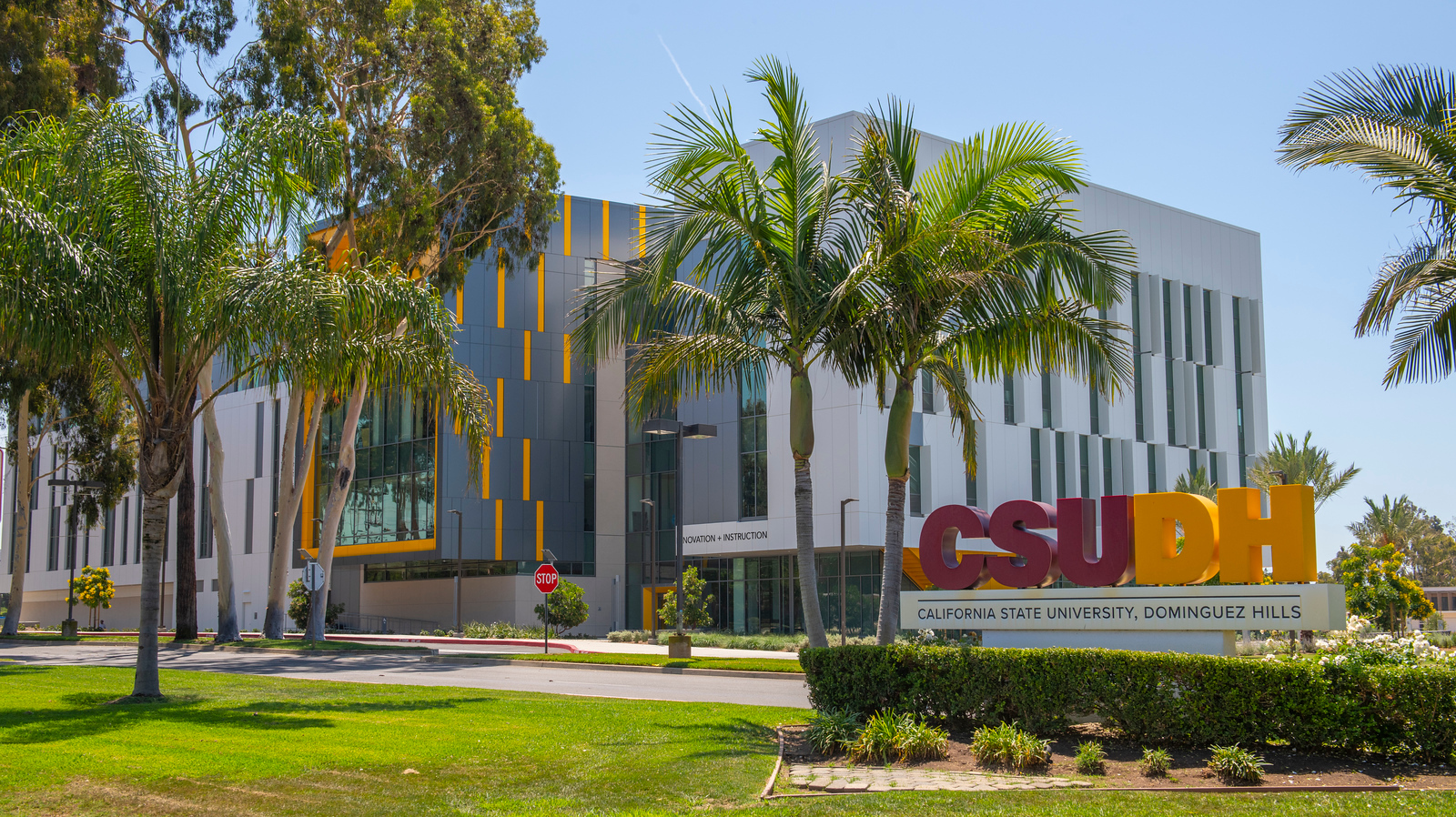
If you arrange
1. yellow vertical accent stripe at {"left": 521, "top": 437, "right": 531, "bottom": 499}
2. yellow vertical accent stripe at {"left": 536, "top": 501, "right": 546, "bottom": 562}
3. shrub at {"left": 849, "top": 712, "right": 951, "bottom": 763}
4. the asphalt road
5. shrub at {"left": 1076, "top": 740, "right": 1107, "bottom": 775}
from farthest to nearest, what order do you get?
1. yellow vertical accent stripe at {"left": 536, "top": 501, "right": 546, "bottom": 562}
2. yellow vertical accent stripe at {"left": 521, "top": 437, "right": 531, "bottom": 499}
3. the asphalt road
4. shrub at {"left": 849, "top": 712, "right": 951, "bottom": 763}
5. shrub at {"left": 1076, "top": 740, "right": 1107, "bottom": 775}

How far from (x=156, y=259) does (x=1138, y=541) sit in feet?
58.2

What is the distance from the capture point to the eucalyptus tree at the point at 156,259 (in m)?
14.0

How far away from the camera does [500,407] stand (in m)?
54.4

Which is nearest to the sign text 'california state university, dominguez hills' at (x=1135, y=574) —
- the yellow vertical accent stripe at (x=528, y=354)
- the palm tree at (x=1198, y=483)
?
the palm tree at (x=1198, y=483)

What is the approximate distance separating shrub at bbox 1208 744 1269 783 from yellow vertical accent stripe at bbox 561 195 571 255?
163 feet

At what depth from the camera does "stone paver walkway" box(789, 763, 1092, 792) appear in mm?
9508

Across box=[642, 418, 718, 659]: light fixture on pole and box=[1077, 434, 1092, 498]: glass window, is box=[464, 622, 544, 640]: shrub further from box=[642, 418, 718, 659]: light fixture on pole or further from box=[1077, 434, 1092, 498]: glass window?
box=[1077, 434, 1092, 498]: glass window

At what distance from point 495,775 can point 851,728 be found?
370cm

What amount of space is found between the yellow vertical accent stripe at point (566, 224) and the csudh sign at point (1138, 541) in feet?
112

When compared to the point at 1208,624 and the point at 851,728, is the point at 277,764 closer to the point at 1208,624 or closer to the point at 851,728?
the point at 851,728

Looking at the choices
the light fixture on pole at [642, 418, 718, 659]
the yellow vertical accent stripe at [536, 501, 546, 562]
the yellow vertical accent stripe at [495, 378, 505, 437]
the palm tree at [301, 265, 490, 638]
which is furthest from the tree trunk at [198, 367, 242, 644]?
the yellow vertical accent stripe at [536, 501, 546, 562]

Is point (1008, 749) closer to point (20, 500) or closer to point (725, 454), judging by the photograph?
point (725, 454)

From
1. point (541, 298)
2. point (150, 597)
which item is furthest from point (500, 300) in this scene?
point (150, 597)

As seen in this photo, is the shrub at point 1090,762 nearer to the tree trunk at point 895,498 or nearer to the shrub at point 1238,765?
the shrub at point 1238,765
